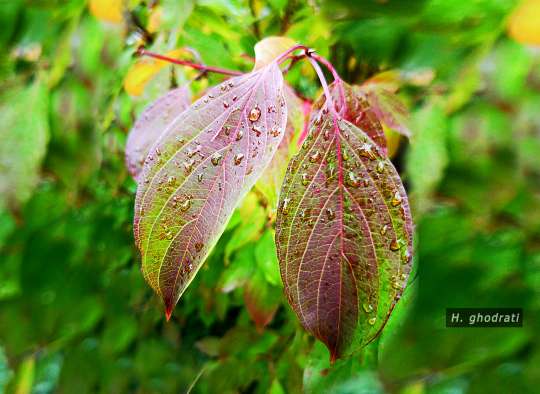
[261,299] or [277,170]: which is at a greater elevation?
[277,170]

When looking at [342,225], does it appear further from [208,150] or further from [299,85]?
[299,85]

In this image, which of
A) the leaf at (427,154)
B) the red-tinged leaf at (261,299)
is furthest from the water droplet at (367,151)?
the red-tinged leaf at (261,299)

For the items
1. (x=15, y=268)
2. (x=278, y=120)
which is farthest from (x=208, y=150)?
(x=15, y=268)

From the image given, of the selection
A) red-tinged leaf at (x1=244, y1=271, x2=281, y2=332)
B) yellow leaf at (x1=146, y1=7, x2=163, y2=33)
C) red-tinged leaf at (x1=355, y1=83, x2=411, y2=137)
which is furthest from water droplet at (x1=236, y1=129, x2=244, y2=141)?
yellow leaf at (x1=146, y1=7, x2=163, y2=33)

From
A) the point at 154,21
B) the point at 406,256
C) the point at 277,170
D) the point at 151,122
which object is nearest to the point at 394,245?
the point at 406,256

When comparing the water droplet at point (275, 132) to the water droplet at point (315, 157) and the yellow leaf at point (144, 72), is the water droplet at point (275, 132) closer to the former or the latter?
the water droplet at point (315, 157)

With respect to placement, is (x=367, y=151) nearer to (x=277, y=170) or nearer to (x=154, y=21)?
(x=277, y=170)

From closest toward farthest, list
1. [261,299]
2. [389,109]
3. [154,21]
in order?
1. [389,109]
2. [261,299]
3. [154,21]
